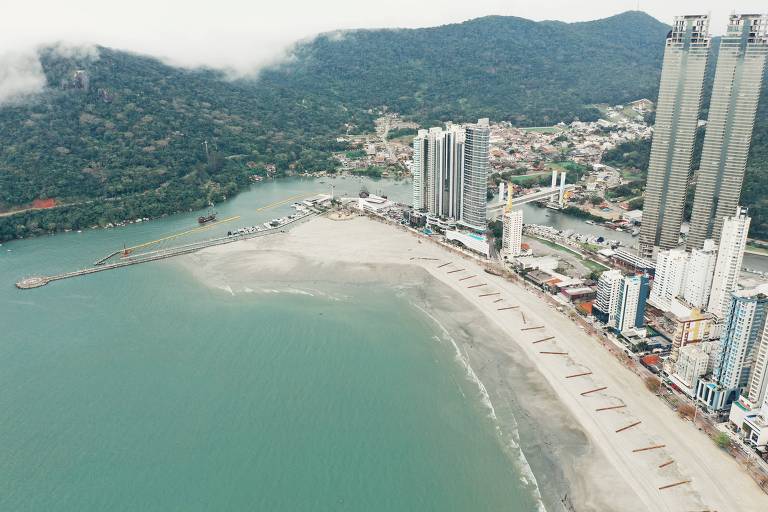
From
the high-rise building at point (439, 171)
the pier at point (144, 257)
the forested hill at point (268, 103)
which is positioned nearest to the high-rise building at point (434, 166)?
the high-rise building at point (439, 171)

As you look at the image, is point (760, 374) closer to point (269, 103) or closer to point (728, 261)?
point (728, 261)

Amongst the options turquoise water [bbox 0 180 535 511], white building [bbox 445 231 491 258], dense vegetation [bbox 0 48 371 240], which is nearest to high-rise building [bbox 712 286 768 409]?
turquoise water [bbox 0 180 535 511]

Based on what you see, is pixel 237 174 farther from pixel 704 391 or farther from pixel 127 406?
pixel 704 391

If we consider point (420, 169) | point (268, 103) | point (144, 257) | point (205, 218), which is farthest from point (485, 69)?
point (144, 257)

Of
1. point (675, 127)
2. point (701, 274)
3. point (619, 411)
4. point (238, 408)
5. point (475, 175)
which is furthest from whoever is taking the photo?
point (475, 175)

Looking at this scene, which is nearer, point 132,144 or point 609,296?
point 609,296

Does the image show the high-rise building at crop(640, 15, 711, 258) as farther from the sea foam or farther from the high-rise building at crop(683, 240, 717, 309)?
the sea foam
